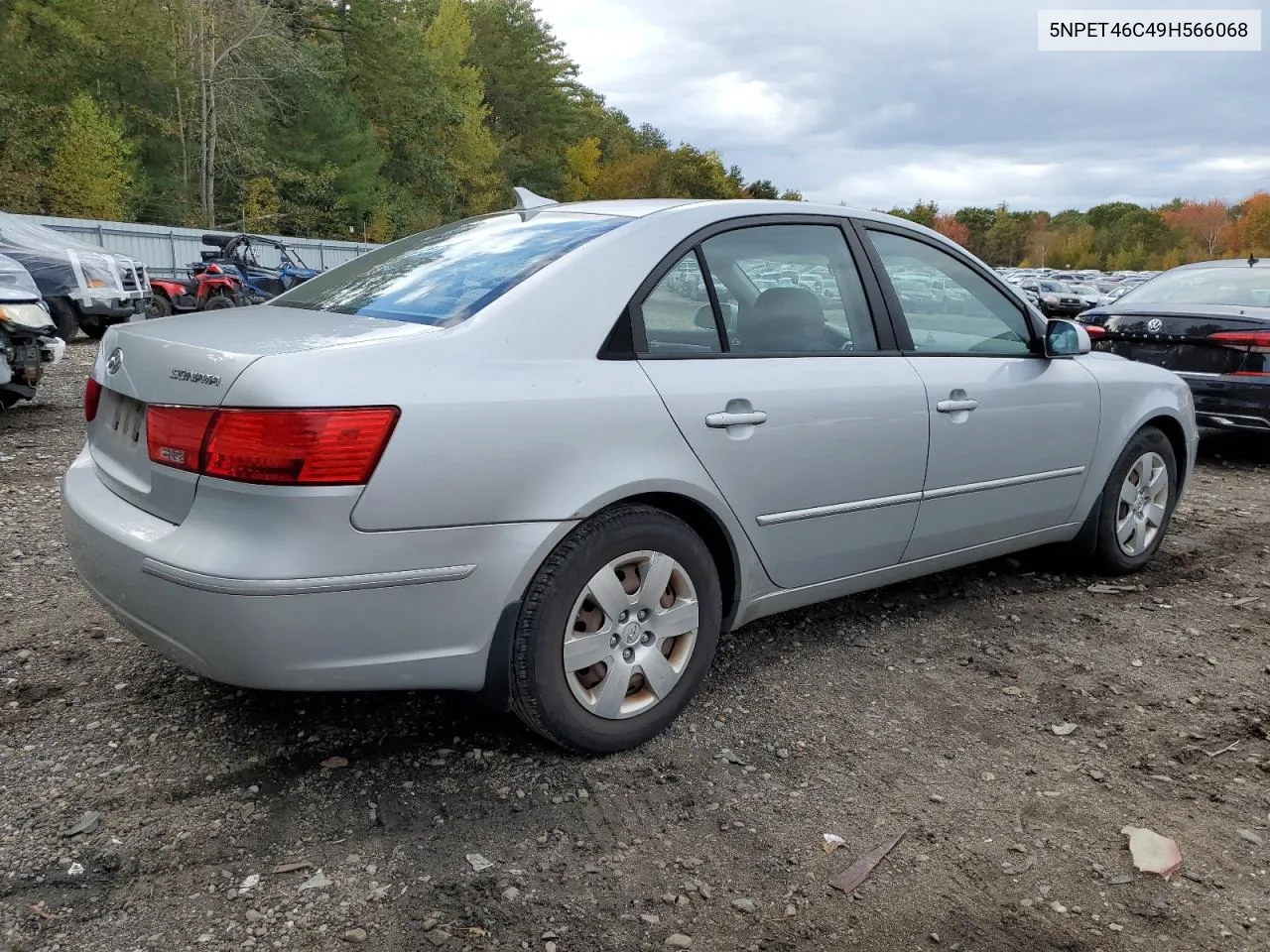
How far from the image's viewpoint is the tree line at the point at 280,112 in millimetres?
37250

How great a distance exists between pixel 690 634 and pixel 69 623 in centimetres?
235

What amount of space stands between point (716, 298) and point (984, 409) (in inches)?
48.3

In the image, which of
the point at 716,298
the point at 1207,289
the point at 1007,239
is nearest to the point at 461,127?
the point at 1207,289

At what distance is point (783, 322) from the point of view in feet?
11.2

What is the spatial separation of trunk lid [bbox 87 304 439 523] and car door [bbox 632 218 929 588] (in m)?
0.79

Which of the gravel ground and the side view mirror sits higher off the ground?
the side view mirror

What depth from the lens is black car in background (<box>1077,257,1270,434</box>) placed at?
23.8 ft

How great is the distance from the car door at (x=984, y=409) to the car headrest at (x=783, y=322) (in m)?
0.38

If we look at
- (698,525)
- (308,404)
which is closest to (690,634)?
(698,525)

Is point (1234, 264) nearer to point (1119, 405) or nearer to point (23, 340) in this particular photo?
point (1119, 405)

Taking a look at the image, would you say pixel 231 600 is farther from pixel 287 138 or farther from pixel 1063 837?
pixel 287 138

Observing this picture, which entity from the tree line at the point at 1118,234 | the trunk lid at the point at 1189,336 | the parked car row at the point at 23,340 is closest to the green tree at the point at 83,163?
the parked car row at the point at 23,340

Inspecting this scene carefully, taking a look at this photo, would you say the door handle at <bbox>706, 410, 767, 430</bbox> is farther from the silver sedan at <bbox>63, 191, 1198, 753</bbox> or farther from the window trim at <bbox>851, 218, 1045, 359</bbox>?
the window trim at <bbox>851, 218, 1045, 359</bbox>

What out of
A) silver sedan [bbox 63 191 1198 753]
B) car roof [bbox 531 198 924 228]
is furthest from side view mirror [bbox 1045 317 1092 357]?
car roof [bbox 531 198 924 228]
